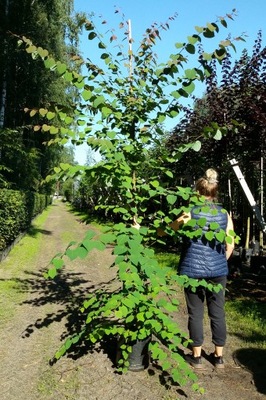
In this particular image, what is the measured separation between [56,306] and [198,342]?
98.5 inches

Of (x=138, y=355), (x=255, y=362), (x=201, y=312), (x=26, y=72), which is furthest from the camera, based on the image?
(x=26, y=72)

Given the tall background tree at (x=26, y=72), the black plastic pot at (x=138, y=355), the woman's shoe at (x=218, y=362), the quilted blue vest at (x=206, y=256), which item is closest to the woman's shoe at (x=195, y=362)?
the woman's shoe at (x=218, y=362)

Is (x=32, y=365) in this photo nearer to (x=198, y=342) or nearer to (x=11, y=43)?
(x=198, y=342)

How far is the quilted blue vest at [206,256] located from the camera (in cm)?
311

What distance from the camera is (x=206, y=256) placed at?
3119mm

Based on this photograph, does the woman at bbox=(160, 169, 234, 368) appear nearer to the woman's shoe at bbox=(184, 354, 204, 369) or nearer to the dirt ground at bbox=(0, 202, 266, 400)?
the woman's shoe at bbox=(184, 354, 204, 369)

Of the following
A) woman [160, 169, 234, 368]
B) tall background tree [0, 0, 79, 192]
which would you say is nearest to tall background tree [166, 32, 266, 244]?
woman [160, 169, 234, 368]

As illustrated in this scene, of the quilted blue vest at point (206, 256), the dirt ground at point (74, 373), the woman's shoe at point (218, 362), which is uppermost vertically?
the quilted blue vest at point (206, 256)

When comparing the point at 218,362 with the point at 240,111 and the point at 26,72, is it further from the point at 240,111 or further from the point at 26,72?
the point at 26,72

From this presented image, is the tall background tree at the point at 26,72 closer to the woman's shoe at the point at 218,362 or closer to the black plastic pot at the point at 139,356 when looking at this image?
the black plastic pot at the point at 139,356

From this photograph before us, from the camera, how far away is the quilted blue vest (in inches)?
122

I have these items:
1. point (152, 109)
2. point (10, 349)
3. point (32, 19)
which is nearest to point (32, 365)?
point (10, 349)

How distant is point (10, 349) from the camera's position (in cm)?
369

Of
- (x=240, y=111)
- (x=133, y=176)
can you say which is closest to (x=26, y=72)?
(x=240, y=111)
